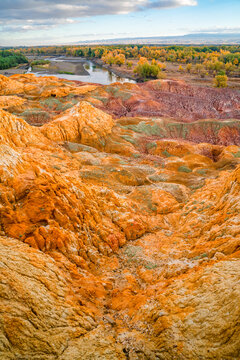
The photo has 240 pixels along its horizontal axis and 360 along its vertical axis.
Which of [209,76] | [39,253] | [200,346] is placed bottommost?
[200,346]

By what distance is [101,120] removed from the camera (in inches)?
1804

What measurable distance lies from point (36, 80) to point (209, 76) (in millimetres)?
→ 97443

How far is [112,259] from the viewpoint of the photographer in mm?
16328

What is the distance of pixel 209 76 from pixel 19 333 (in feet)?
Answer: 490

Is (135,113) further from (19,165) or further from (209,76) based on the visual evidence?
(209,76)

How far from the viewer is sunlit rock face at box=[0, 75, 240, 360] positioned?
8023 millimetres

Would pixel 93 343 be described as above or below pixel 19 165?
below

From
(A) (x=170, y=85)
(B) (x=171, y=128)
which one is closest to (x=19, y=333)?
(B) (x=171, y=128)

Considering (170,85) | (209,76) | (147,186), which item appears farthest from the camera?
(209,76)

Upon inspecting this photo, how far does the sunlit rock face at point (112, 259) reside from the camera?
8.02 m

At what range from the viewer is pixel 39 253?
11828mm

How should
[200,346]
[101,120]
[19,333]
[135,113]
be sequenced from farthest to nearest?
[135,113]
[101,120]
[200,346]
[19,333]

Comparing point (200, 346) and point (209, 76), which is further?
point (209, 76)

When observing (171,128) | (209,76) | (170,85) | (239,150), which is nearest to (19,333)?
(239,150)
